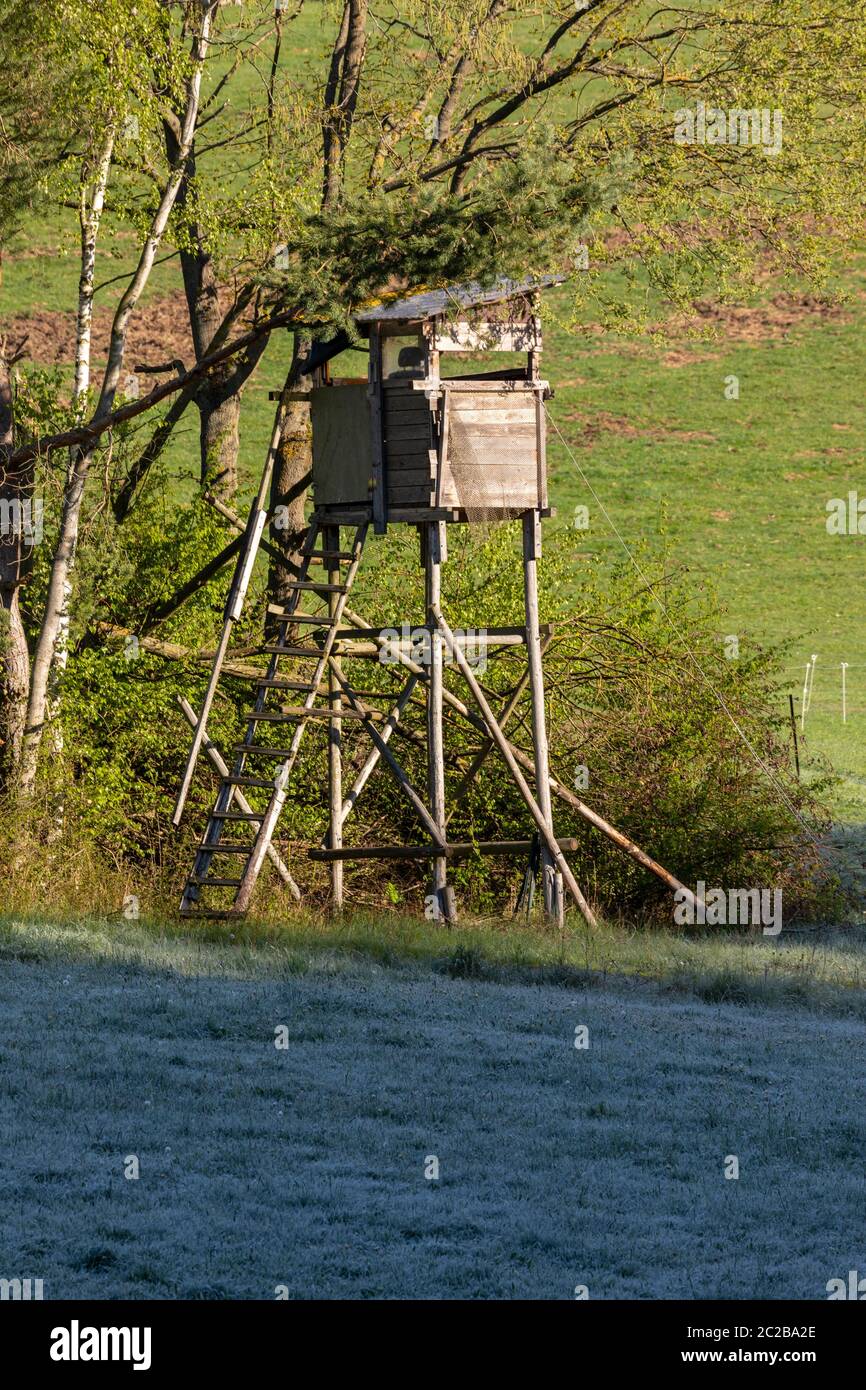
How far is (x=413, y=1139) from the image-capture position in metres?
9.63

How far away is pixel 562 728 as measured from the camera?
67.9 feet

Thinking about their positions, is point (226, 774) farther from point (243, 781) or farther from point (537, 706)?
point (537, 706)

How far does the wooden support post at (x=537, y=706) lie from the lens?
18.1m

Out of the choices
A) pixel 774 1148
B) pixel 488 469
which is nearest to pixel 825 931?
pixel 488 469

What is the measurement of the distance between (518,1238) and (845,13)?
62.6ft

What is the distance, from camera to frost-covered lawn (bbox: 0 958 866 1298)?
777 centimetres

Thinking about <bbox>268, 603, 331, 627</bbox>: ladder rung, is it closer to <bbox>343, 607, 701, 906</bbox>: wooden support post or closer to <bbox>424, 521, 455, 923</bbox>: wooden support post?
<bbox>343, 607, 701, 906</bbox>: wooden support post

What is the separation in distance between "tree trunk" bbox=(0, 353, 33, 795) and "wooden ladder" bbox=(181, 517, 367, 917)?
7.71 feet

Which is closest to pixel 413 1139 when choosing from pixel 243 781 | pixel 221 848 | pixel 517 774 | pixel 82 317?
pixel 221 848

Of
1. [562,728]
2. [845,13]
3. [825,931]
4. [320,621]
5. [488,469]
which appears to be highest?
[845,13]

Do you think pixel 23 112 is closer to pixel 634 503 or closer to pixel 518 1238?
pixel 518 1238

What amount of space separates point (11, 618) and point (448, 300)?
5878mm

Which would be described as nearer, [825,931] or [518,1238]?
[518,1238]

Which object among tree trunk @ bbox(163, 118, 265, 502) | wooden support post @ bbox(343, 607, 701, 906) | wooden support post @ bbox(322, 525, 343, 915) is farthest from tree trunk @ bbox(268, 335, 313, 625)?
wooden support post @ bbox(343, 607, 701, 906)
